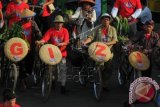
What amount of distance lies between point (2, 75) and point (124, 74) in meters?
2.81

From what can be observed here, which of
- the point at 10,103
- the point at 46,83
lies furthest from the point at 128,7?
the point at 10,103

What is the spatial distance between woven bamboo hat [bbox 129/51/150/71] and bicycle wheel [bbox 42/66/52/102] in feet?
5.69

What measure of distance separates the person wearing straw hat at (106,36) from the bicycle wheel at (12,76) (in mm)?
1614

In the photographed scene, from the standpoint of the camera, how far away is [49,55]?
11242 millimetres

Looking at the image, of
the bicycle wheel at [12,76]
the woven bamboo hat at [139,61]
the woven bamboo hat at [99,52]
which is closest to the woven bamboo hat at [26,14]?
the bicycle wheel at [12,76]

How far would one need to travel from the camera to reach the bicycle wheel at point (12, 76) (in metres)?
11.7

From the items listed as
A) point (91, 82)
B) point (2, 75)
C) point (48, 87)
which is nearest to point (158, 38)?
point (91, 82)

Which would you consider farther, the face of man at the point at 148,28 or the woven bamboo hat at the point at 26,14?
the woven bamboo hat at the point at 26,14

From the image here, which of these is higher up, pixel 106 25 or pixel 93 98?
pixel 106 25

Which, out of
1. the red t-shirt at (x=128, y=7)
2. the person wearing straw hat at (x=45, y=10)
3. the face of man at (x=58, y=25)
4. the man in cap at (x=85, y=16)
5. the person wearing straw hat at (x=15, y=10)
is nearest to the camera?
the face of man at (x=58, y=25)

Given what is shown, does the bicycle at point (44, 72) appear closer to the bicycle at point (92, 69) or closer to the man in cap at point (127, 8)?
the bicycle at point (92, 69)

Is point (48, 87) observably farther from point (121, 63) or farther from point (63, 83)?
point (121, 63)

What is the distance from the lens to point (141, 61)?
1131 cm

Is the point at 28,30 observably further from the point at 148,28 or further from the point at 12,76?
the point at 148,28
